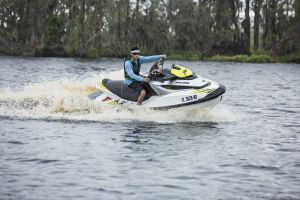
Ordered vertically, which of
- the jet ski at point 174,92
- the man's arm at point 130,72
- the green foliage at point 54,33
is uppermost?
the green foliage at point 54,33

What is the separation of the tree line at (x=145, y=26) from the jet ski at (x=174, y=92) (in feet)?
156

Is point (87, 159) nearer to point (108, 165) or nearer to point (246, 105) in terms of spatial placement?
point (108, 165)

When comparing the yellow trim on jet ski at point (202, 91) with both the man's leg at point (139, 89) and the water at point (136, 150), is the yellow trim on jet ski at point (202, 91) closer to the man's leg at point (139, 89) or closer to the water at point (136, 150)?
the water at point (136, 150)

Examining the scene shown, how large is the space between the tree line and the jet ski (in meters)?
47.5

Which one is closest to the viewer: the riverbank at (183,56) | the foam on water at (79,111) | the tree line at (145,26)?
the foam on water at (79,111)

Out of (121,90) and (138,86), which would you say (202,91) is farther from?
(121,90)

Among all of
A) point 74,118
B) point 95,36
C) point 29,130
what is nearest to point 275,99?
point 74,118

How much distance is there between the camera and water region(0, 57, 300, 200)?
27.9ft

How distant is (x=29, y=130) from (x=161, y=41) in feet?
189

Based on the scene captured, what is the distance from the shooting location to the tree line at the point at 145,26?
63344 millimetres

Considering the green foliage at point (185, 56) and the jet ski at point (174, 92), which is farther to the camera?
the green foliage at point (185, 56)

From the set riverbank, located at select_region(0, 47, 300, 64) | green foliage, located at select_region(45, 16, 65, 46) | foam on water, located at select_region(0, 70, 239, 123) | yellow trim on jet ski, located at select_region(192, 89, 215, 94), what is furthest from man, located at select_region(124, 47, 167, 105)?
green foliage, located at select_region(45, 16, 65, 46)

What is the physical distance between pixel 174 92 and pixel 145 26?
55.9 m

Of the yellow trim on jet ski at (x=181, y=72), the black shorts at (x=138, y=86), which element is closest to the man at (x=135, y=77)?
the black shorts at (x=138, y=86)
